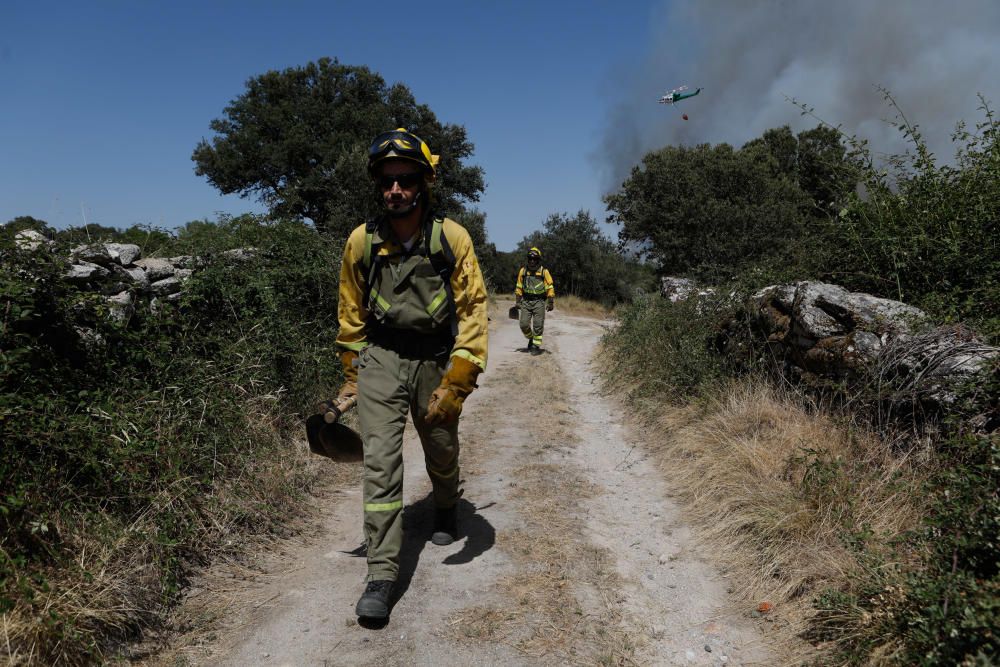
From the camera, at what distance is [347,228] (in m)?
16.7

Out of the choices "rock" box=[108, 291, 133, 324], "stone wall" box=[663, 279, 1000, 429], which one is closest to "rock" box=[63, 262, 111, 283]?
"rock" box=[108, 291, 133, 324]

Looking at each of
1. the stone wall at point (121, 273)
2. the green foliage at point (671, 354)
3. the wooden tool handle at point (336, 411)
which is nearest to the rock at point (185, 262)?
the stone wall at point (121, 273)

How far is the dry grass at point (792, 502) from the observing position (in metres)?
2.89

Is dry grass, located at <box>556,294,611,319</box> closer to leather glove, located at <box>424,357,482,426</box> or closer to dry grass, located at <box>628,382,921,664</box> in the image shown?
dry grass, located at <box>628,382,921,664</box>

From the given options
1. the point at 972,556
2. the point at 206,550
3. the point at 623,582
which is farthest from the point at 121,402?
the point at 972,556

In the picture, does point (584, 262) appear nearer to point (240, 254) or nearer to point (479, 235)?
point (479, 235)

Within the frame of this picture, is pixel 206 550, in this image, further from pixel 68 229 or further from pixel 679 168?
pixel 679 168

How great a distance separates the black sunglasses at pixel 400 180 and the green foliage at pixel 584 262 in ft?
78.9

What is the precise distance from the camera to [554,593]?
3.16 metres

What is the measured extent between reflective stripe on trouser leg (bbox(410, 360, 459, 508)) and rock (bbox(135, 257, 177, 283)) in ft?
9.00

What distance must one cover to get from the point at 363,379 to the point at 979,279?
4.29 m

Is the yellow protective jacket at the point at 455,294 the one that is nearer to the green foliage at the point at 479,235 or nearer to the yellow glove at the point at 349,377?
the yellow glove at the point at 349,377

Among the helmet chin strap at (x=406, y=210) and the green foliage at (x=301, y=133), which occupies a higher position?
the green foliage at (x=301, y=133)

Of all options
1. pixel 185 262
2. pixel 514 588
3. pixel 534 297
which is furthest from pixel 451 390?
pixel 534 297
